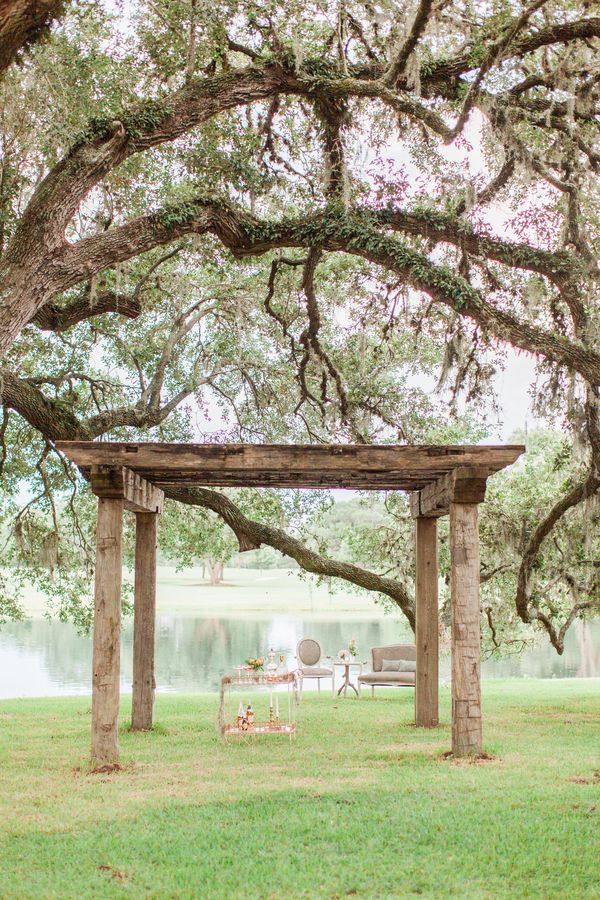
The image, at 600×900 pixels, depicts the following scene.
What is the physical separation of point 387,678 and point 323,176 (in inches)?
311

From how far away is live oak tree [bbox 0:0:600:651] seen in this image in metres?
7.44

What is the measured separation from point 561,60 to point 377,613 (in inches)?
1552

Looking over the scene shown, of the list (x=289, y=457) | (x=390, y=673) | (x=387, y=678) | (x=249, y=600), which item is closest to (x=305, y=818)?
(x=289, y=457)

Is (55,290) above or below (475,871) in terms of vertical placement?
above

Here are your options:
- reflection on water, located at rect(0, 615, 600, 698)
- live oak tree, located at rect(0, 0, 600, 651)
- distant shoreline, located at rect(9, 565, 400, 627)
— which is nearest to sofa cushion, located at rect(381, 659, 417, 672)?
live oak tree, located at rect(0, 0, 600, 651)

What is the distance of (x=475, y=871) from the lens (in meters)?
4.31

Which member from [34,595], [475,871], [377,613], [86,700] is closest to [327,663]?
[86,700]

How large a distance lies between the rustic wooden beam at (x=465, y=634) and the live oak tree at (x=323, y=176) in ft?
5.92

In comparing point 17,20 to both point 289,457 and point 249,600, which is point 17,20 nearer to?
point 289,457

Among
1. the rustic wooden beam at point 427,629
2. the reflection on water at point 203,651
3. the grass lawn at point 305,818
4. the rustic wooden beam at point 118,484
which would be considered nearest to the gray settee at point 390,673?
the rustic wooden beam at point 427,629

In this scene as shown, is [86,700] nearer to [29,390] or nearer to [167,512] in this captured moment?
[167,512]

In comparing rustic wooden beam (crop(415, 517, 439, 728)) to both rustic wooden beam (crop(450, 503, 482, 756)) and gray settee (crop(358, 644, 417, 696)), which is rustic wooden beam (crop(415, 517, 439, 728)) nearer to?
rustic wooden beam (crop(450, 503, 482, 756))

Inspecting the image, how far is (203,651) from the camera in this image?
27359mm

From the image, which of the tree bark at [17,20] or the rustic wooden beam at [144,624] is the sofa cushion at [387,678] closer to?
the rustic wooden beam at [144,624]
